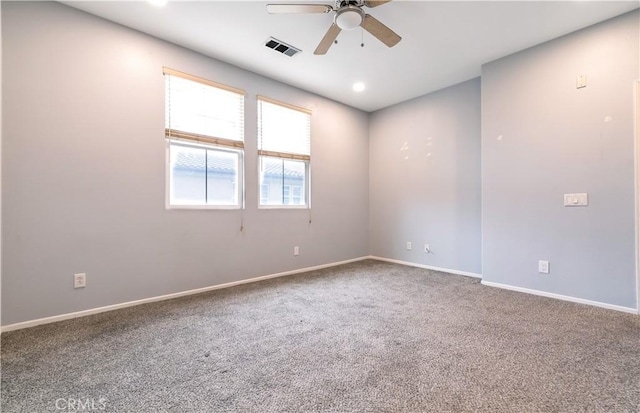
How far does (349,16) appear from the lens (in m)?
2.12

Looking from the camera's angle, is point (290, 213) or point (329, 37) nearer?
point (329, 37)

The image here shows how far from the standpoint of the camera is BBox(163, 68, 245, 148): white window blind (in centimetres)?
301

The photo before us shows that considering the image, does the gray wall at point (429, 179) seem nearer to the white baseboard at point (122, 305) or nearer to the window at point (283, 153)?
the window at point (283, 153)

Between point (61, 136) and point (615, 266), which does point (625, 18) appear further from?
point (61, 136)

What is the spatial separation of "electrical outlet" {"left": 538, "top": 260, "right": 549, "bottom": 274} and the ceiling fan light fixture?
3.17 metres

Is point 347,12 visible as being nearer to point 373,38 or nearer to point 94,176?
point 373,38

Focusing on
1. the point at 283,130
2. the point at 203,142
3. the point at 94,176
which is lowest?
the point at 94,176

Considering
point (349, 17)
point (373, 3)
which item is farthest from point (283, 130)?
point (373, 3)

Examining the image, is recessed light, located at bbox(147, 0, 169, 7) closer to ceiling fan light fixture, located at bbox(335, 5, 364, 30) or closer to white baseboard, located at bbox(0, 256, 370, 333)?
ceiling fan light fixture, located at bbox(335, 5, 364, 30)

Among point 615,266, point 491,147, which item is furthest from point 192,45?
point 615,266

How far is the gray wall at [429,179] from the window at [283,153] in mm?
1584

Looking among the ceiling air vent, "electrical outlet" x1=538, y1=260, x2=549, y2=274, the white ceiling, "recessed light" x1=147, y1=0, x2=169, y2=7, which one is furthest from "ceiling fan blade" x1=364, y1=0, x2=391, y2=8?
"electrical outlet" x1=538, y1=260, x2=549, y2=274

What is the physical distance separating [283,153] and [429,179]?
239cm

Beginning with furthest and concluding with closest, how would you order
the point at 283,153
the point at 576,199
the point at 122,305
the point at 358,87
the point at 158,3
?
1. the point at 358,87
2. the point at 283,153
3. the point at 576,199
4. the point at 122,305
5. the point at 158,3
